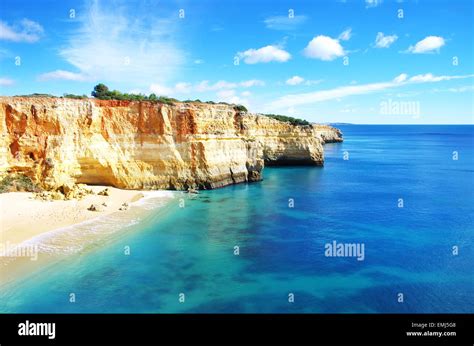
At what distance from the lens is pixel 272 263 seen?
18.9 metres

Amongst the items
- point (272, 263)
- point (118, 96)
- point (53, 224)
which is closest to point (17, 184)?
point (53, 224)

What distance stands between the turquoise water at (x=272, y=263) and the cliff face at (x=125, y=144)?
505 cm

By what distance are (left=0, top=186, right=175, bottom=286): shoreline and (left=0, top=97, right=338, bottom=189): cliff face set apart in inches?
96.9

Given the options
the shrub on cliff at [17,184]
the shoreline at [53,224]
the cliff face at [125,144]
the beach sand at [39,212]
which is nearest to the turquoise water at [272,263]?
the shoreline at [53,224]

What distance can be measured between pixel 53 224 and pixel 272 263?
14.3 m

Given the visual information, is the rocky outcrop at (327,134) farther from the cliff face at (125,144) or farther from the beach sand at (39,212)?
the beach sand at (39,212)

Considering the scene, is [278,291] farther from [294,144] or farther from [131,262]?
[294,144]

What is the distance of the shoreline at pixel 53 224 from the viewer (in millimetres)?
18703

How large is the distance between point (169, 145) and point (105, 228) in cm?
1335

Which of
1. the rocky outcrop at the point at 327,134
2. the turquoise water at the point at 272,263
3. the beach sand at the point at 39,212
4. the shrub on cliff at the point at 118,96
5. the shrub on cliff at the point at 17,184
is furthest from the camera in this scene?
the rocky outcrop at the point at 327,134

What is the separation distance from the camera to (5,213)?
24500 mm

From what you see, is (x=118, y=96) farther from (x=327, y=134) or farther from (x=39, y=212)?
(x=327, y=134)
